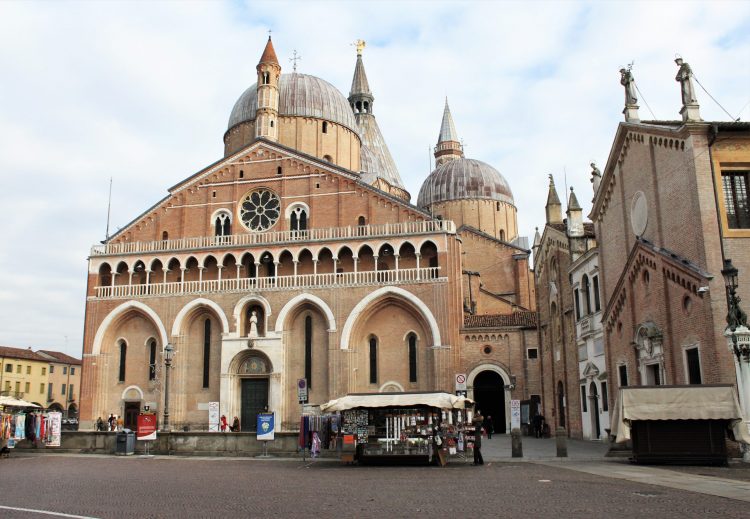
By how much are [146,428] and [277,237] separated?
15342mm

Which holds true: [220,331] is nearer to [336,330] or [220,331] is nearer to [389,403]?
[336,330]

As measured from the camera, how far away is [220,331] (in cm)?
3828

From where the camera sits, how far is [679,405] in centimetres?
1703

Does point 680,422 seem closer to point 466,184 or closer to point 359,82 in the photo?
point 466,184

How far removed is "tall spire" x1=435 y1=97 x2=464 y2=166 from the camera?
6906cm

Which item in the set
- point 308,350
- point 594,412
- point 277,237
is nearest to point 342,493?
point 594,412

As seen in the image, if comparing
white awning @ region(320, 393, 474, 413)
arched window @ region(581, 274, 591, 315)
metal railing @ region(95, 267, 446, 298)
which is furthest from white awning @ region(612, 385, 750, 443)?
metal railing @ region(95, 267, 446, 298)

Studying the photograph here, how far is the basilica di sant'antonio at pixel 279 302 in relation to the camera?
36.2 meters

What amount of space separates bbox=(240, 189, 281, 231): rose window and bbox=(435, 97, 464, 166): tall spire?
3169 centimetres

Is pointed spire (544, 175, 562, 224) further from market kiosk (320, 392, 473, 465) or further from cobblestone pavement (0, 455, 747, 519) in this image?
cobblestone pavement (0, 455, 747, 519)

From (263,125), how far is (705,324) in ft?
96.8

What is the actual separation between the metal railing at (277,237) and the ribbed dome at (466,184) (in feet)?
64.6

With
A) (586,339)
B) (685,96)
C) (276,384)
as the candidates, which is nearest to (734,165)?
(685,96)

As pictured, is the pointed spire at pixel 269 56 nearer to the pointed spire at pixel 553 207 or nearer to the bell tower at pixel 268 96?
the bell tower at pixel 268 96
